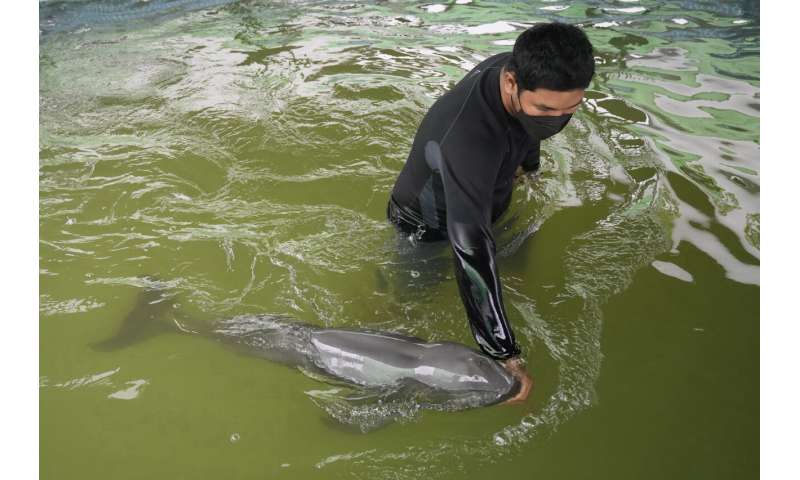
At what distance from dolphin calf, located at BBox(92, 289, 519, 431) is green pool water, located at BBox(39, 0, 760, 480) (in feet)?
0.25

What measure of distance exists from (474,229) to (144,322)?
7.16 ft

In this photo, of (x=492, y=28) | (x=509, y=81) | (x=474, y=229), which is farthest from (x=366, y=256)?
(x=492, y=28)

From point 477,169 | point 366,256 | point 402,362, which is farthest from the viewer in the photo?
point 366,256

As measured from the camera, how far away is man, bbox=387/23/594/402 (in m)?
2.36

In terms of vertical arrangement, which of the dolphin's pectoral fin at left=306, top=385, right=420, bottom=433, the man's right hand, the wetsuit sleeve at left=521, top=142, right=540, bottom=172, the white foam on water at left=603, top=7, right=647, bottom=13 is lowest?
the dolphin's pectoral fin at left=306, top=385, right=420, bottom=433

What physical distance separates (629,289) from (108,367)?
120 inches

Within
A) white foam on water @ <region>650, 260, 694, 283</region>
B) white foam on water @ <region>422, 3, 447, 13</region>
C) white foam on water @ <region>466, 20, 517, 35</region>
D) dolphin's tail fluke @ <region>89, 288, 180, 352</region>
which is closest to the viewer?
dolphin's tail fluke @ <region>89, 288, 180, 352</region>

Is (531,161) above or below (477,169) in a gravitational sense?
below

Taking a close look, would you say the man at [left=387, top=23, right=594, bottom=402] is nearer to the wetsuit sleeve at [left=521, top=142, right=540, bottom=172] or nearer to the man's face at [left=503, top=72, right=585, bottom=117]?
the man's face at [left=503, top=72, right=585, bottom=117]

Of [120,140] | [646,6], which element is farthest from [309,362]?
[646,6]

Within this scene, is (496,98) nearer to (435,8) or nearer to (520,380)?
(520,380)

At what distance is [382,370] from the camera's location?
3139mm

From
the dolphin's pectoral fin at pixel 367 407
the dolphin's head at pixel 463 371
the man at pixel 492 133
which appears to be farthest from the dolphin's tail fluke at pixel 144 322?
the man at pixel 492 133

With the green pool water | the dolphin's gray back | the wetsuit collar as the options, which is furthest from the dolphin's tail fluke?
the wetsuit collar
